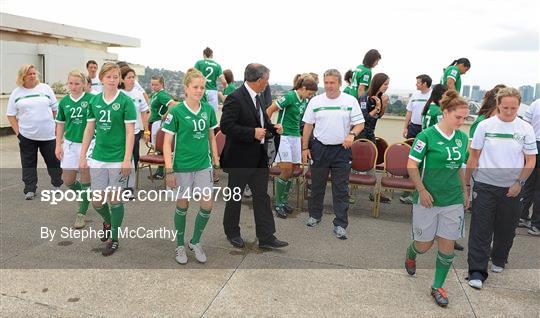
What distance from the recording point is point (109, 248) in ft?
14.5

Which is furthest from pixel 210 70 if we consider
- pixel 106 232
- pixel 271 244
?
pixel 271 244

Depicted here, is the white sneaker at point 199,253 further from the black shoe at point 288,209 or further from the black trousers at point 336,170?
the black shoe at point 288,209

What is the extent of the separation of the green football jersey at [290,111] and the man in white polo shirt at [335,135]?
23.8 inches

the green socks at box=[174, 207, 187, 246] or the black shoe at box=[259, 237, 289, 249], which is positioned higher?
the green socks at box=[174, 207, 187, 246]

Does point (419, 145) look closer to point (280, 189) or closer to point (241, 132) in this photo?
point (241, 132)

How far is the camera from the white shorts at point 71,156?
507cm

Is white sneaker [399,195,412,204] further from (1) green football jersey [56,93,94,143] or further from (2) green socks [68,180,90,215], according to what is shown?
(1) green football jersey [56,93,94,143]

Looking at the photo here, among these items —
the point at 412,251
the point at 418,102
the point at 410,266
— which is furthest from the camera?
the point at 418,102

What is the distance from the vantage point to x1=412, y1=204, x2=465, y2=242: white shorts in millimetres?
3576

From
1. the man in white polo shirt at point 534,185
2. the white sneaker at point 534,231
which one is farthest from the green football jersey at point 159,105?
the white sneaker at point 534,231

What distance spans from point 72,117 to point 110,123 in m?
1.19

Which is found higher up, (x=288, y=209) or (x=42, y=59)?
(x=42, y=59)

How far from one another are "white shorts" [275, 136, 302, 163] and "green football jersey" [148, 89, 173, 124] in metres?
2.58

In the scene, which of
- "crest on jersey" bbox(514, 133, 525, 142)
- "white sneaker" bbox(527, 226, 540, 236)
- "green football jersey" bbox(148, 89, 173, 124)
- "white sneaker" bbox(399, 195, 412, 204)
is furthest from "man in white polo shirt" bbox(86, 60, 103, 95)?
"white sneaker" bbox(527, 226, 540, 236)
